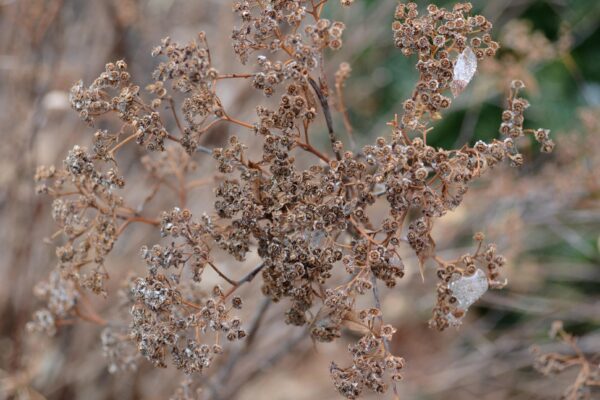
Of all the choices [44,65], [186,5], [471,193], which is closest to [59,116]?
[44,65]

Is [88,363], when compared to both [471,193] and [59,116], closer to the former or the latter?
[59,116]

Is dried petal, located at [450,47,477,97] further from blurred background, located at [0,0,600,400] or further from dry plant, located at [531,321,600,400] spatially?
blurred background, located at [0,0,600,400]

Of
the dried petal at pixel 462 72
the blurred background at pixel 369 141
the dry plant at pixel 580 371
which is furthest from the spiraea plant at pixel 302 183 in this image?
the blurred background at pixel 369 141

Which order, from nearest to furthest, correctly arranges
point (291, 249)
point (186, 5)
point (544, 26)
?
point (291, 249), point (186, 5), point (544, 26)

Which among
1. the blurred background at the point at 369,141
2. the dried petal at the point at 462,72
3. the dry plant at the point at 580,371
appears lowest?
the dry plant at the point at 580,371

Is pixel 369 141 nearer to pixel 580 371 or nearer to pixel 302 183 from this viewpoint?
pixel 580 371

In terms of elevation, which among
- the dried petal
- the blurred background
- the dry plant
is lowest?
the dry plant

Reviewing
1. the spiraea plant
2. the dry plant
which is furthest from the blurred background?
the spiraea plant

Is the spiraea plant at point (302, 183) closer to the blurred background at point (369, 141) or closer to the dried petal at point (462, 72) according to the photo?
the dried petal at point (462, 72)
